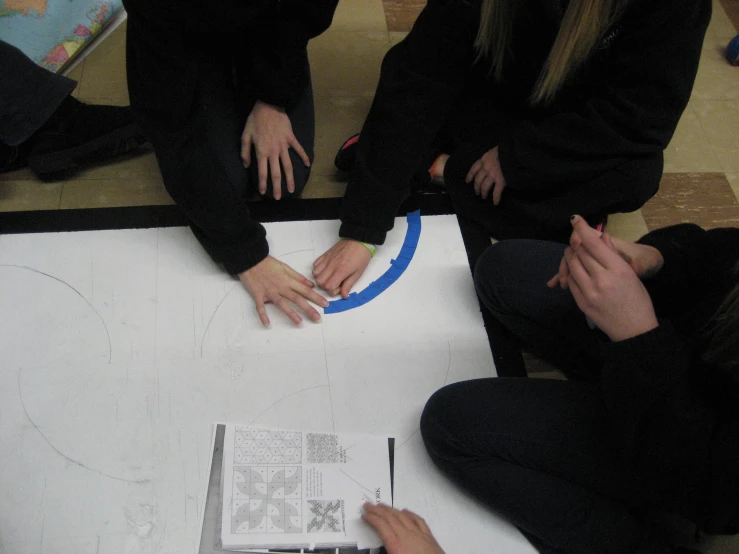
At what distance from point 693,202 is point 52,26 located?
1324 millimetres

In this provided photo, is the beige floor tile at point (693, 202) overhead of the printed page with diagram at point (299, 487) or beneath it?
overhead

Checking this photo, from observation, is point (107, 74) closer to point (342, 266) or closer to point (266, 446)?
point (342, 266)

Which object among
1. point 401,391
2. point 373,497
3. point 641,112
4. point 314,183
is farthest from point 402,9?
point 373,497

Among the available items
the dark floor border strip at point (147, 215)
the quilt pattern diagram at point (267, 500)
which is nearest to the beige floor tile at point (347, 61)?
the dark floor border strip at point (147, 215)

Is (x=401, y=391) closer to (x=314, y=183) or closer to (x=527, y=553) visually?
(x=527, y=553)

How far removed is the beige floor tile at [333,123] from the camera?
1258 mm

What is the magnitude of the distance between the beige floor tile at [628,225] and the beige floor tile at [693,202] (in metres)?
0.01

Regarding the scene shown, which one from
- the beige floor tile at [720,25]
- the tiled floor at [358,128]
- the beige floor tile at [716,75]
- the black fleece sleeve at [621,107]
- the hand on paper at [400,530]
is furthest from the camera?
the beige floor tile at [720,25]

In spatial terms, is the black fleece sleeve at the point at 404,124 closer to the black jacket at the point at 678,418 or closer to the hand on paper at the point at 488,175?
the hand on paper at the point at 488,175

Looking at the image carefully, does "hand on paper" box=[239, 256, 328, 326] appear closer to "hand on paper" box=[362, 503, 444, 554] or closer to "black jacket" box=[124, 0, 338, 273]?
"black jacket" box=[124, 0, 338, 273]

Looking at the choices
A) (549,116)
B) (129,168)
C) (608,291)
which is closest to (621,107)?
(549,116)

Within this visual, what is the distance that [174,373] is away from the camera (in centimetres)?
95

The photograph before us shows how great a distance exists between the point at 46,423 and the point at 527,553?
0.66m

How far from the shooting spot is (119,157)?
4.02 ft
